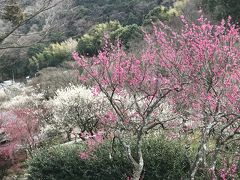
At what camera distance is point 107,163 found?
10656 millimetres

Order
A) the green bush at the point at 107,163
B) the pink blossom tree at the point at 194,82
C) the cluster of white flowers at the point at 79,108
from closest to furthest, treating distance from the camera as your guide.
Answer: the pink blossom tree at the point at 194,82 < the green bush at the point at 107,163 < the cluster of white flowers at the point at 79,108

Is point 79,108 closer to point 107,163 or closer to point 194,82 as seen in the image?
point 107,163

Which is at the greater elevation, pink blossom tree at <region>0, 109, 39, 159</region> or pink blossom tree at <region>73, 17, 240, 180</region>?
pink blossom tree at <region>73, 17, 240, 180</region>

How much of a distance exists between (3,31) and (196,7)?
72.3 feet

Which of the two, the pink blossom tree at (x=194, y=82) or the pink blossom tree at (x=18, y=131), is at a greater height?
the pink blossom tree at (x=194, y=82)

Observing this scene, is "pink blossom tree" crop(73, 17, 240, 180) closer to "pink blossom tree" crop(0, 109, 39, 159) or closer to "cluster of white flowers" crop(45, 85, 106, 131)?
"cluster of white flowers" crop(45, 85, 106, 131)

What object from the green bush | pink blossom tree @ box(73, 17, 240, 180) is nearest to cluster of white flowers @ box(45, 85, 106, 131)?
the green bush

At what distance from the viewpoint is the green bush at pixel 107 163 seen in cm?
977

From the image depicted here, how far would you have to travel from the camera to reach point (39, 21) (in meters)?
8.44

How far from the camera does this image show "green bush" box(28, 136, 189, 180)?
385 inches

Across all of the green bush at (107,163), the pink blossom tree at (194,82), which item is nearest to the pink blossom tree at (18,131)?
the green bush at (107,163)

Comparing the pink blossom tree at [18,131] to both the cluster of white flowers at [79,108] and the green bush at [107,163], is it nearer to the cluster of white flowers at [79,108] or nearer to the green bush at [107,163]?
the cluster of white flowers at [79,108]

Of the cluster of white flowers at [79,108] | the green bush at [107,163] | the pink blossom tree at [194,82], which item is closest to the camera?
the pink blossom tree at [194,82]

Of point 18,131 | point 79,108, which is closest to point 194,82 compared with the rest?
point 79,108
